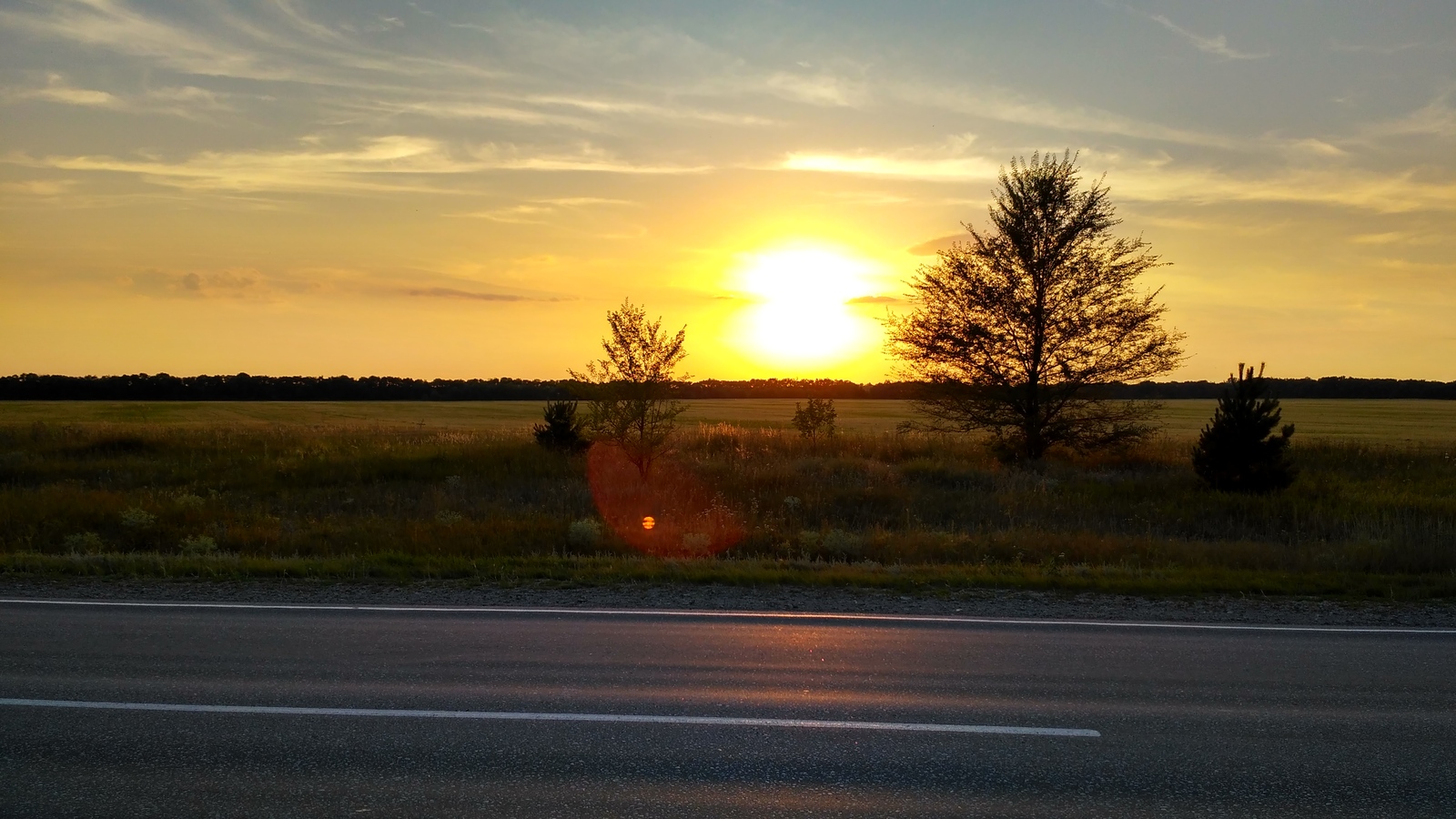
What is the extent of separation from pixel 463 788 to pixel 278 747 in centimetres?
135

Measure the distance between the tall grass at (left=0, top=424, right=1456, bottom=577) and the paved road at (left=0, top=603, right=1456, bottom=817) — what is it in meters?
4.91

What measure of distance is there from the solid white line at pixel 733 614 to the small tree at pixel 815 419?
977 inches

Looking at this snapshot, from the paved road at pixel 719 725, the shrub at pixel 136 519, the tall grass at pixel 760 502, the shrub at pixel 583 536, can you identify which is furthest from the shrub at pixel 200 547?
the paved road at pixel 719 725

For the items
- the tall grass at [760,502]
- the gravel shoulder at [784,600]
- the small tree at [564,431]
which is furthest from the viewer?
the small tree at [564,431]

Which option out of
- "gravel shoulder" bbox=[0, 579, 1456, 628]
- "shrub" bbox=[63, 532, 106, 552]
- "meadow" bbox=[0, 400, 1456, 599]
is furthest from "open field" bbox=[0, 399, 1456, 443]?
"gravel shoulder" bbox=[0, 579, 1456, 628]

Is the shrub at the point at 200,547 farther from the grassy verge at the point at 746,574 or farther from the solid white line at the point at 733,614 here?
the solid white line at the point at 733,614

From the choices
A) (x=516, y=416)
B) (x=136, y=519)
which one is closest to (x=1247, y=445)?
(x=136, y=519)

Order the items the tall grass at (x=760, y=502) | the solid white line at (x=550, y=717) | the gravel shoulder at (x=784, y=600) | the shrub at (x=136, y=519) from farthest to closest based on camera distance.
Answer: the shrub at (x=136, y=519), the tall grass at (x=760, y=502), the gravel shoulder at (x=784, y=600), the solid white line at (x=550, y=717)

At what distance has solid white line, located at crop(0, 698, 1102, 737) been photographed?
20.2ft

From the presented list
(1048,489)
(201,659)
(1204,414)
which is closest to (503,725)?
(201,659)

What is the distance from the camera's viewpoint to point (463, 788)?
517cm

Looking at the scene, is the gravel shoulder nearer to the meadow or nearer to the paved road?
the meadow

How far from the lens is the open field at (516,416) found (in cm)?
4872

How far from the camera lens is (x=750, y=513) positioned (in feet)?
68.8
